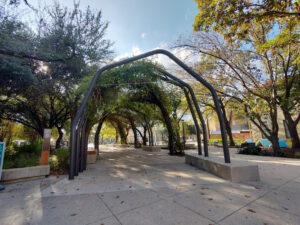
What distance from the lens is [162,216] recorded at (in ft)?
6.92

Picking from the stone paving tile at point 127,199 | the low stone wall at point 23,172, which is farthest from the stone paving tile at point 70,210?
the low stone wall at point 23,172

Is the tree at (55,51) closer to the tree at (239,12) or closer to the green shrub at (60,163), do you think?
the green shrub at (60,163)

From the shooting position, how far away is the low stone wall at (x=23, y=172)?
3.99 m

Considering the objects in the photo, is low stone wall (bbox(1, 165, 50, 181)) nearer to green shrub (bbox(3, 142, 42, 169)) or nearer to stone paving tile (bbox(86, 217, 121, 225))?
green shrub (bbox(3, 142, 42, 169))

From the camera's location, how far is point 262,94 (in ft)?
27.2

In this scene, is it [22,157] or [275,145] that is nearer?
[22,157]

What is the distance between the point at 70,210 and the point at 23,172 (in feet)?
10.4

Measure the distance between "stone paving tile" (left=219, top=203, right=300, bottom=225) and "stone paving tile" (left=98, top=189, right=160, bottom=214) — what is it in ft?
4.39

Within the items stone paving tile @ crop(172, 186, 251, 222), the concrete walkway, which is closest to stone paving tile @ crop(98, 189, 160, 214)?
the concrete walkway

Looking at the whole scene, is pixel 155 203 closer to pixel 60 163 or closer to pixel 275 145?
pixel 60 163

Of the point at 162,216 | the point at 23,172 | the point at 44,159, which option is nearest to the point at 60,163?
the point at 44,159

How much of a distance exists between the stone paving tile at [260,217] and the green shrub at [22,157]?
6292 mm

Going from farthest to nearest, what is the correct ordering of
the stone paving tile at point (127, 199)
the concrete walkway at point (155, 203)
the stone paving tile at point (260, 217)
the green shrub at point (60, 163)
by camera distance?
the green shrub at point (60, 163) < the stone paving tile at point (127, 199) < the concrete walkway at point (155, 203) < the stone paving tile at point (260, 217)

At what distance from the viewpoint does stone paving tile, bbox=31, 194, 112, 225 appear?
81.8 inches
